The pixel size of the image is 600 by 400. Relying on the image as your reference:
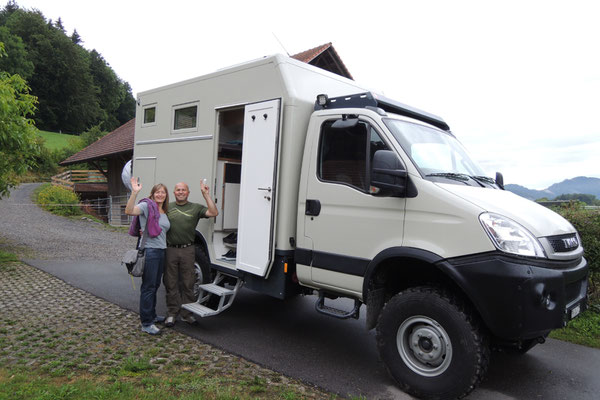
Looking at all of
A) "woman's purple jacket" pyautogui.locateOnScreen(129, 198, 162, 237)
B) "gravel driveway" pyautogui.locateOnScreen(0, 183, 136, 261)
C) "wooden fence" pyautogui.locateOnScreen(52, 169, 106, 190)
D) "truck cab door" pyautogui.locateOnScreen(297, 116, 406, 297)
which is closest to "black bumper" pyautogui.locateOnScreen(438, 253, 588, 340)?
"truck cab door" pyautogui.locateOnScreen(297, 116, 406, 297)

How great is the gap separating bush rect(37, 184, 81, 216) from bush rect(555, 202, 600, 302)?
65.5 ft

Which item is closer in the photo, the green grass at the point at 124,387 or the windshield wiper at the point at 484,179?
the green grass at the point at 124,387

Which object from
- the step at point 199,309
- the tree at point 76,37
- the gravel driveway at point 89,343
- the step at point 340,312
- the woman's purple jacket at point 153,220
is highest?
the tree at point 76,37

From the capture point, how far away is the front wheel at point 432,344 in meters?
3.30

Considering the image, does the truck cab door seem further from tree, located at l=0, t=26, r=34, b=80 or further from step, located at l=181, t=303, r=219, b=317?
tree, located at l=0, t=26, r=34, b=80

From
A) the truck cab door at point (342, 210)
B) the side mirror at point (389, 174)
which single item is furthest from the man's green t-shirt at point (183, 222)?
the side mirror at point (389, 174)

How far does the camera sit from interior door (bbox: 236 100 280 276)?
4598 millimetres

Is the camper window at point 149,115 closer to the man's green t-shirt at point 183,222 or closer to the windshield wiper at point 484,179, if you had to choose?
the man's green t-shirt at point 183,222

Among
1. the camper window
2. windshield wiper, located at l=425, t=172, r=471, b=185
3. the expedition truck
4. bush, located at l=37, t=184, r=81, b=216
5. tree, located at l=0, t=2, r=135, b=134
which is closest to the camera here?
the expedition truck

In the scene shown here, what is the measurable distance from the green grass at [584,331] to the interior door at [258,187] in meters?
3.83

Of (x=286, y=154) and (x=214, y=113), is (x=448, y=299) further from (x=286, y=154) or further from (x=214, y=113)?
(x=214, y=113)

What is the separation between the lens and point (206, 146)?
18.3 ft

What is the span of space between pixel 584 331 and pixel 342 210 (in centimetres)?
383

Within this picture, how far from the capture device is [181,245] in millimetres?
5328
